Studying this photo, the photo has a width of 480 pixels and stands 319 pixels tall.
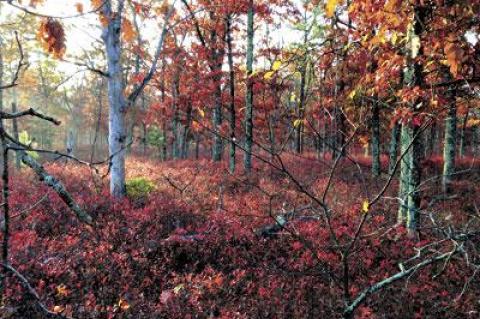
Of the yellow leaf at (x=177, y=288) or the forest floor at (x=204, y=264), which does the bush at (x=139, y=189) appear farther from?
the yellow leaf at (x=177, y=288)

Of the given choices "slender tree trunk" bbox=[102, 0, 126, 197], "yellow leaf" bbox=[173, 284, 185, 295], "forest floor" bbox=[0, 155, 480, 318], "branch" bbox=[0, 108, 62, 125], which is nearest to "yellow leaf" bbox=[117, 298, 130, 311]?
"forest floor" bbox=[0, 155, 480, 318]

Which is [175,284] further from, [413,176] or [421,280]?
[413,176]

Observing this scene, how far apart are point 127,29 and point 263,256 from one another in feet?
17.7

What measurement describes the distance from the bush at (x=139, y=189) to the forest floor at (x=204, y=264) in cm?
25

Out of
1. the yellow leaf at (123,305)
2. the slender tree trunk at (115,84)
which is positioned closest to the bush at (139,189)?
the slender tree trunk at (115,84)

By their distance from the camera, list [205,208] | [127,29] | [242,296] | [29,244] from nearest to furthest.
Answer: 1. [127,29]
2. [242,296]
3. [29,244]
4. [205,208]

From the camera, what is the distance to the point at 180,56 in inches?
742

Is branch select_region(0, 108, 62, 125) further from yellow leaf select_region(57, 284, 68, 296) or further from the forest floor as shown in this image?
yellow leaf select_region(57, 284, 68, 296)

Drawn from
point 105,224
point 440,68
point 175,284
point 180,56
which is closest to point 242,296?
point 175,284

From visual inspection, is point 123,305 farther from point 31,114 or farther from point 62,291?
point 31,114

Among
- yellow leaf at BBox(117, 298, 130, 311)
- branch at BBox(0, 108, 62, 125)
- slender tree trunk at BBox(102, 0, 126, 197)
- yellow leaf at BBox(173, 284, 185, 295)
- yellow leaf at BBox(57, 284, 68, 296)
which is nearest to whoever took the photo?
branch at BBox(0, 108, 62, 125)

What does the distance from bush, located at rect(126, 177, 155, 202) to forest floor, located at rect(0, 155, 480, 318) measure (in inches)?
9.9

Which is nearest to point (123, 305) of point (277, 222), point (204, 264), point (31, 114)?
point (204, 264)

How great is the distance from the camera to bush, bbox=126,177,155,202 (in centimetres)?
984
